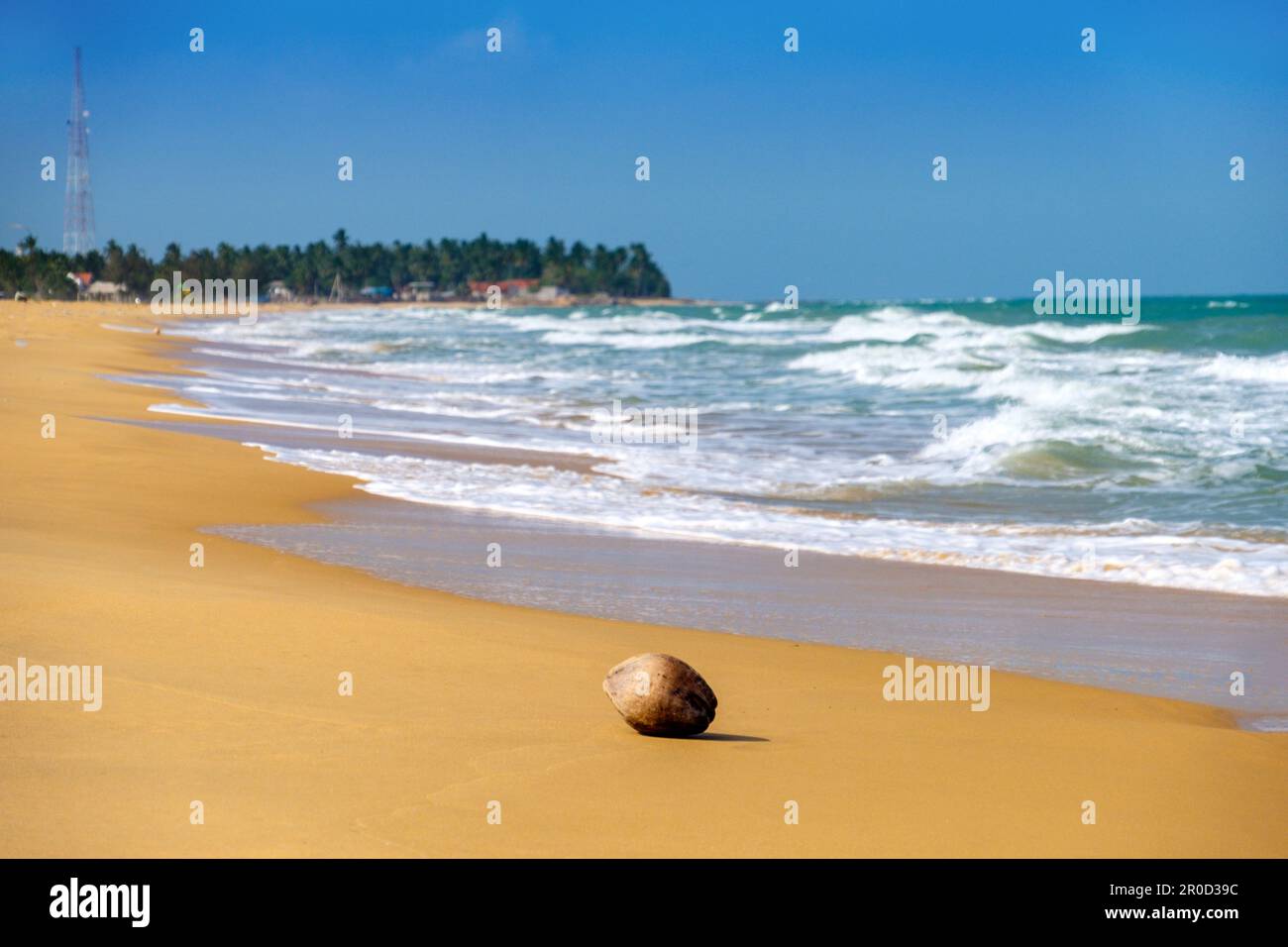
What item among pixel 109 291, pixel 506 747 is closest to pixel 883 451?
pixel 506 747

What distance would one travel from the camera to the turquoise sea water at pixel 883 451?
37.5 ft

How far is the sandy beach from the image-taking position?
4.23 meters

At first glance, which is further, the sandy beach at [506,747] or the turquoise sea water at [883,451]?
the turquoise sea water at [883,451]

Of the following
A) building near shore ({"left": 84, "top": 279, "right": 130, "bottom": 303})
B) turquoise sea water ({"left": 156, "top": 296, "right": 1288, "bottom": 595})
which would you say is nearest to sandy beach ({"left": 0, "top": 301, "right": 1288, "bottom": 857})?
turquoise sea water ({"left": 156, "top": 296, "right": 1288, "bottom": 595})

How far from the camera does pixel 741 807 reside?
4578mm

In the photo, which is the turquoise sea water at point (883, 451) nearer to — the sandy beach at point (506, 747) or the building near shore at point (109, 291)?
the sandy beach at point (506, 747)

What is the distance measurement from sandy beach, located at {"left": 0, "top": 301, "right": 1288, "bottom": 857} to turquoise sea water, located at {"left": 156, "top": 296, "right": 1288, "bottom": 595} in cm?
331

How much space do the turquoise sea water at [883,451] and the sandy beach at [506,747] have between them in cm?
331

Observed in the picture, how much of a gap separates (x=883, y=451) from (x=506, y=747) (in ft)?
44.5

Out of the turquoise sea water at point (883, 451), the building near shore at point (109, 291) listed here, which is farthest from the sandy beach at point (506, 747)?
the building near shore at point (109, 291)

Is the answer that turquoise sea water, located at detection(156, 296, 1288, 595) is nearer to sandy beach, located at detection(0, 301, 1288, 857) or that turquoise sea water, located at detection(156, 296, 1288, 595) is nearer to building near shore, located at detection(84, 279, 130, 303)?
sandy beach, located at detection(0, 301, 1288, 857)

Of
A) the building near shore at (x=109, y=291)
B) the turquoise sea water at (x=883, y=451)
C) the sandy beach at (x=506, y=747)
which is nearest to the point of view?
the sandy beach at (x=506, y=747)

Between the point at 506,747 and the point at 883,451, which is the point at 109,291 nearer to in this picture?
the point at 883,451
